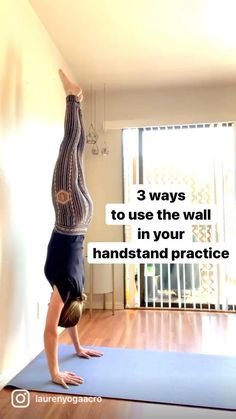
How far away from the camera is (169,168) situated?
3732mm

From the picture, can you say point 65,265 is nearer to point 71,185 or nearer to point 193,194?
point 71,185

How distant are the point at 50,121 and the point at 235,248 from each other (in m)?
2.29

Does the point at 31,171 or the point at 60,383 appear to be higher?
the point at 31,171

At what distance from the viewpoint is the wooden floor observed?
5.62 ft

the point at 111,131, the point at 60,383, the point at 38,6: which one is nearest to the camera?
the point at 60,383

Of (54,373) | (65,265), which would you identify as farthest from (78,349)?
(65,265)

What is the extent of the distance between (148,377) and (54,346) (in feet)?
1.97

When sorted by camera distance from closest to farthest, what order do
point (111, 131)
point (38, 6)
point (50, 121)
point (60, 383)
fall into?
point (60, 383)
point (38, 6)
point (50, 121)
point (111, 131)

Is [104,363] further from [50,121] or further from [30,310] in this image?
[50,121]

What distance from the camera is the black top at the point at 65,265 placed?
212 cm

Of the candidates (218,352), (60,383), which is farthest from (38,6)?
(218,352)

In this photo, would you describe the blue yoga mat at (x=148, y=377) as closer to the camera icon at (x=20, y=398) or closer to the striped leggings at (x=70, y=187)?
the camera icon at (x=20, y=398)

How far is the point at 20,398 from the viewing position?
1866 mm

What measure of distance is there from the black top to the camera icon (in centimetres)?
54
